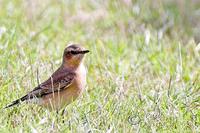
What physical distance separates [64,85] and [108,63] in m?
1.97

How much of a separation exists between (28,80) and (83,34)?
121 inches

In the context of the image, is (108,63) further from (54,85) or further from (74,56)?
(54,85)

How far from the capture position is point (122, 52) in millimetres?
10672

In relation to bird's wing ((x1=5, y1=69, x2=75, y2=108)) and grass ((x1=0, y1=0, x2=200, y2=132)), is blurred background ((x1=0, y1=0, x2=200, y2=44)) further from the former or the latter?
bird's wing ((x1=5, y1=69, x2=75, y2=108))

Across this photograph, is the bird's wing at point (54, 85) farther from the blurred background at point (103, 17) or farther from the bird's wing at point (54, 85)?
the blurred background at point (103, 17)

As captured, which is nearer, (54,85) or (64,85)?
(64,85)

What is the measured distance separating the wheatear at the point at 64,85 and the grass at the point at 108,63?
93mm

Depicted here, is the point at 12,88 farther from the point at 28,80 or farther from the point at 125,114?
the point at 125,114

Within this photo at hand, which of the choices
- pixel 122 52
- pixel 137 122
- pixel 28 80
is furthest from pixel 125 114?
pixel 122 52

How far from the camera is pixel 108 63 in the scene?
32.4ft

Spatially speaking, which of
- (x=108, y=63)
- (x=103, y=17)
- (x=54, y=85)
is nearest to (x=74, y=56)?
(x=54, y=85)

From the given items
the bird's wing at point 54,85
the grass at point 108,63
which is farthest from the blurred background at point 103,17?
the bird's wing at point 54,85

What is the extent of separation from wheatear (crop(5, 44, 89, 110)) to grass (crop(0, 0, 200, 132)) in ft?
0.30

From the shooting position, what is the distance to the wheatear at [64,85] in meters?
7.90
